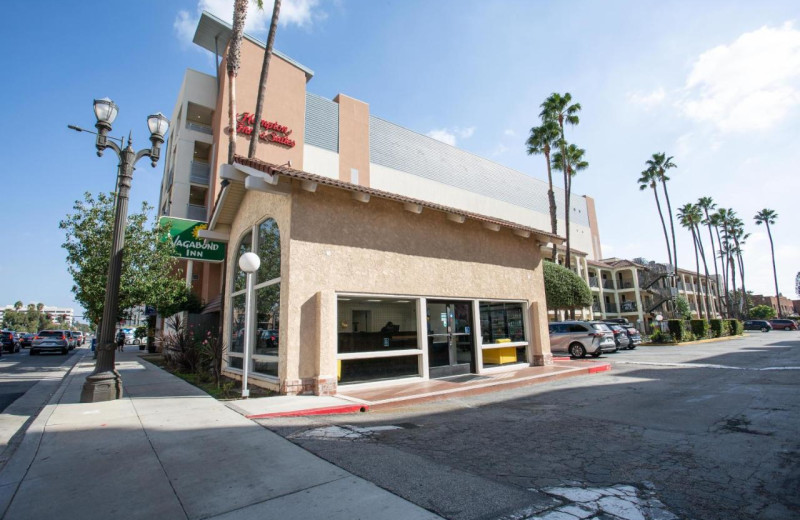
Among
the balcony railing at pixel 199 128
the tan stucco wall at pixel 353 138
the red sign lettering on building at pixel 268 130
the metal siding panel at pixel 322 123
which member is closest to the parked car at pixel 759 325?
the tan stucco wall at pixel 353 138

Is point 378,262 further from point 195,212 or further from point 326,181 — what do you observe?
point 195,212

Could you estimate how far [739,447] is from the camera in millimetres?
4598

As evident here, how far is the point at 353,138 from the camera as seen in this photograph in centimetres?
3362

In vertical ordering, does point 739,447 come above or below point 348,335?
below

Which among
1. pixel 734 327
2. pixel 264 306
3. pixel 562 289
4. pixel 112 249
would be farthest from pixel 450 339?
pixel 734 327

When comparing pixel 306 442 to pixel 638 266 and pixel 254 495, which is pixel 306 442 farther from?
pixel 638 266

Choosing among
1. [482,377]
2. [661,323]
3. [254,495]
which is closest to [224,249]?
[482,377]

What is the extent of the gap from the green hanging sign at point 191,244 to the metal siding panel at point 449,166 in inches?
947

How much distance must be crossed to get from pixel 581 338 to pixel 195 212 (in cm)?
2617

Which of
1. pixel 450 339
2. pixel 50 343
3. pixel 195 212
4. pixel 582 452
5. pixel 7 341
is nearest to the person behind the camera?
pixel 582 452

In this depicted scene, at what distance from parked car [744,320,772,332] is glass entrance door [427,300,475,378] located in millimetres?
61436

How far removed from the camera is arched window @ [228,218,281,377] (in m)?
8.84

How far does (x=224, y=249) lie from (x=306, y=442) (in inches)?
380

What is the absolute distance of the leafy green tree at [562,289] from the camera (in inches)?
1096
